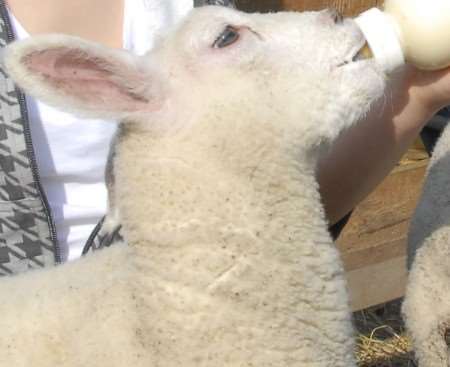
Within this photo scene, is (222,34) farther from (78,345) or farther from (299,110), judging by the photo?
(78,345)

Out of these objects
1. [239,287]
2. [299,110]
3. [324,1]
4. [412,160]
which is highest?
[299,110]

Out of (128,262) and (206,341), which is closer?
(206,341)

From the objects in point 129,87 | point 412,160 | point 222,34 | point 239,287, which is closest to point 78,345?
point 239,287

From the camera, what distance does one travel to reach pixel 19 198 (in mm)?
1465

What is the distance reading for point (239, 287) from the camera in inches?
38.9

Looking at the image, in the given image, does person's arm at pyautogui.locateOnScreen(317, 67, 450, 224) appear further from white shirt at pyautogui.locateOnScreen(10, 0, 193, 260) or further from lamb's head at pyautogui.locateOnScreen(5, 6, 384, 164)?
white shirt at pyautogui.locateOnScreen(10, 0, 193, 260)

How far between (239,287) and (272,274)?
47 mm

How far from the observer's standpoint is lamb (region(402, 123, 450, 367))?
1514 mm

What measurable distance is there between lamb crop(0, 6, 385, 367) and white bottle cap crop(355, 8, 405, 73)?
20 millimetres

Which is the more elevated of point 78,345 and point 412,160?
point 78,345

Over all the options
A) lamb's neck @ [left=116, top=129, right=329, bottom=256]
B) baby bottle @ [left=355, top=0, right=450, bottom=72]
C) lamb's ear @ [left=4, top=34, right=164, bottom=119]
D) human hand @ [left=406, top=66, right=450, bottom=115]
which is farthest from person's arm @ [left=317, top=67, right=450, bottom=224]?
lamb's ear @ [left=4, top=34, right=164, bottom=119]

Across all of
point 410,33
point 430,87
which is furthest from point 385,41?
point 430,87

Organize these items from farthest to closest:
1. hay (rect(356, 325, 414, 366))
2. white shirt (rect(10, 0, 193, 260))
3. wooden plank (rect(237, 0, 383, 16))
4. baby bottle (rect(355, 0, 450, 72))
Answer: hay (rect(356, 325, 414, 366))
wooden plank (rect(237, 0, 383, 16))
white shirt (rect(10, 0, 193, 260))
baby bottle (rect(355, 0, 450, 72))

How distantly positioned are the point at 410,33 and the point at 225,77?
0.26 meters
